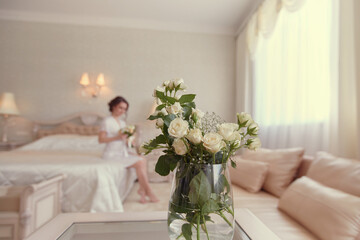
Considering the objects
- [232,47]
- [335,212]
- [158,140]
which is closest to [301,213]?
[335,212]

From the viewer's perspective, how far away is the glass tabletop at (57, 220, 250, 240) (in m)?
0.83

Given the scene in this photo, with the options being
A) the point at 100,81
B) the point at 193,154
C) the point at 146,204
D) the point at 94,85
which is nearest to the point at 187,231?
the point at 193,154

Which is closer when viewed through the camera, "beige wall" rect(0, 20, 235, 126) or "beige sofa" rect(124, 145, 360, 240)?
"beige sofa" rect(124, 145, 360, 240)

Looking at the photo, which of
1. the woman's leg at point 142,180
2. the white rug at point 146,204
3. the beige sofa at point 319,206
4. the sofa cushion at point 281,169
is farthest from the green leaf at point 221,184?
the woman's leg at point 142,180

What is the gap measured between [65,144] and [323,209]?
10.6ft

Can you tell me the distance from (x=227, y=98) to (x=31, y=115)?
345 cm

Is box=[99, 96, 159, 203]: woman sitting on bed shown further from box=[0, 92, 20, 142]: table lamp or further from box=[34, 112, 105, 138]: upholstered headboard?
box=[0, 92, 20, 142]: table lamp

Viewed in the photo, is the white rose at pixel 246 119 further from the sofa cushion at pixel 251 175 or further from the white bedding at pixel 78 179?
the white bedding at pixel 78 179

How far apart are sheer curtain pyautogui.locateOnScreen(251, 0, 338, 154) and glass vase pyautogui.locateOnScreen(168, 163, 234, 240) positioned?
1.53 m

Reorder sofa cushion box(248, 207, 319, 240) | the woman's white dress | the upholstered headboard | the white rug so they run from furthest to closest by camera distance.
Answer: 1. the upholstered headboard
2. the woman's white dress
3. the white rug
4. sofa cushion box(248, 207, 319, 240)

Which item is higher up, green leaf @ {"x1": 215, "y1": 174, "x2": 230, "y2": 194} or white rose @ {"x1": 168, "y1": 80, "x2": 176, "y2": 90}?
white rose @ {"x1": 168, "y1": 80, "x2": 176, "y2": 90}

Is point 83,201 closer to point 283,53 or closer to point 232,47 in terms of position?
point 283,53

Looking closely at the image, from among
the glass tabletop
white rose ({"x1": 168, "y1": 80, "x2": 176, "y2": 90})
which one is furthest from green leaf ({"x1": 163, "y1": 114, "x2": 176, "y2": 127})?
the glass tabletop

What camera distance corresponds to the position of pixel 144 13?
12.1ft
